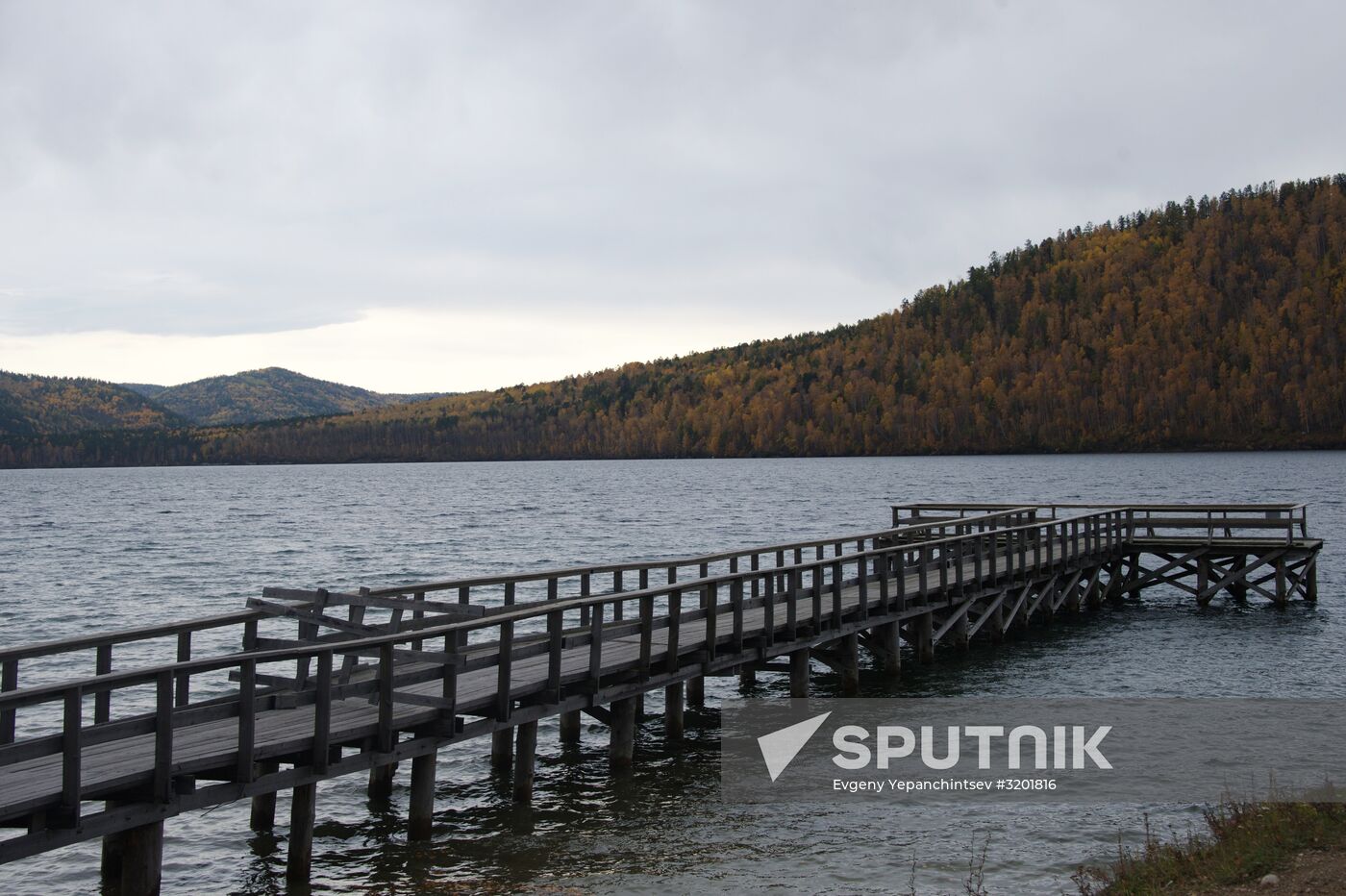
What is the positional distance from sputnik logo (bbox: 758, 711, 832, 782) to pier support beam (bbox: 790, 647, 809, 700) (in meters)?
0.53

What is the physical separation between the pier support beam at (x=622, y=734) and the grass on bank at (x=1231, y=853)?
6.48 meters

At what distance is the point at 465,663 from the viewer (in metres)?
13.0

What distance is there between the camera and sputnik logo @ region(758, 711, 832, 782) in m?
16.2

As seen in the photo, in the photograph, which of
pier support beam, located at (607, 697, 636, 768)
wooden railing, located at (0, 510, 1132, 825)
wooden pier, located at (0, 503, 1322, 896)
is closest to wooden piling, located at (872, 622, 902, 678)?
wooden pier, located at (0, 503, 1322, 896)

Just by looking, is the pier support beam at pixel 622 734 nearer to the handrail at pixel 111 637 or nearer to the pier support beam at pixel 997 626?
the handrail at pixel 111 637

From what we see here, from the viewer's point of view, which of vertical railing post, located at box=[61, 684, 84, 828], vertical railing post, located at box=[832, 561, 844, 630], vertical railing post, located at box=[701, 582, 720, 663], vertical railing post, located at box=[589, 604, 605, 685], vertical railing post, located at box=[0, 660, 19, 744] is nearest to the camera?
vertical railing post, located at box=[61, 684, 84, 828]

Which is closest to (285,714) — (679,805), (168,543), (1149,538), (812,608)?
(679,805)

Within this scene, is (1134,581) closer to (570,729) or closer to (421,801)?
(570,729)

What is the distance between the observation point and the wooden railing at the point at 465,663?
9492 mm

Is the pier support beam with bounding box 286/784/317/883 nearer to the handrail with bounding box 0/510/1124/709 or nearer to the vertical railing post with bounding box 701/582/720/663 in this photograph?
the handrail with bounding box 0/510/1124/709

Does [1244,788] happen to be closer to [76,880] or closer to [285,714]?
[285,714]

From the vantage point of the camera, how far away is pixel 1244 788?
14758 millimetres

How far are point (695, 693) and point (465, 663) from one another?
314 inches

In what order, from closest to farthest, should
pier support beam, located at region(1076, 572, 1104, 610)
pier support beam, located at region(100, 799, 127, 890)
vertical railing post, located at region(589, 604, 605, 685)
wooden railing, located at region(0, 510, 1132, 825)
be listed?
wooden railing, located at region(0, 510, 1132, 825)
pier support beam, located at region(100, 799, 127, 890)
vertical railing post, located at region(589, 604, 605, 685)
pier support beam, located at region(1076, 572, 1104, 610)
